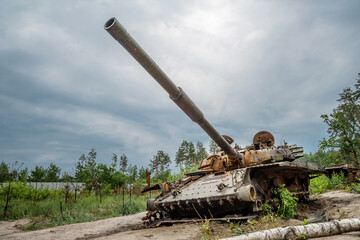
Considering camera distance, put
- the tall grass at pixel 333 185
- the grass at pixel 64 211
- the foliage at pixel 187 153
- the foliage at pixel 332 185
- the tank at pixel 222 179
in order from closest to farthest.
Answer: the tank at pixel 222 179, the grass at pixel 64 211, the tall grass at pixel 333 185, the foliage at pixel 332 185, the foliage at pixel 187 153

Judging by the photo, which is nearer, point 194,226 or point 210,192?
point 194,226

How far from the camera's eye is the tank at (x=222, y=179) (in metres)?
4.90

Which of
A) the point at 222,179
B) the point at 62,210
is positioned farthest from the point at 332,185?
the point at 62,210

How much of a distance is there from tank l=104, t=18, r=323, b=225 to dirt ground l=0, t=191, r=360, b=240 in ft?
→ 1.67

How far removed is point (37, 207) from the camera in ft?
35.3

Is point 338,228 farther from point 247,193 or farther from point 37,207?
point 37,207

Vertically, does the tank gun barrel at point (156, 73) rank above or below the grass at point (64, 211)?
above

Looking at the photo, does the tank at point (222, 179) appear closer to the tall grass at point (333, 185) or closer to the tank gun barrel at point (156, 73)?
the tank gun barrel at point (156, 73)

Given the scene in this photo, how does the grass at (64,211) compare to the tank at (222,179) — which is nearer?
the tank at (222,179)

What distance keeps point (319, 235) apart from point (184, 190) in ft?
12.2

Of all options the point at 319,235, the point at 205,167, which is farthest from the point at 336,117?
the point at 319,235

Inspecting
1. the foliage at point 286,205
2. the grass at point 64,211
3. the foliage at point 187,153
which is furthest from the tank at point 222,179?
the foliage at point 187,153

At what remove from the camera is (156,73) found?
4.05m

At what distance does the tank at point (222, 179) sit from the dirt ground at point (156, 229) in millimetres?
508
